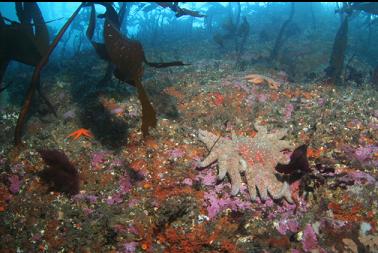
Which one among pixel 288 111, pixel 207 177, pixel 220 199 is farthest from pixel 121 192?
pixel 288 111

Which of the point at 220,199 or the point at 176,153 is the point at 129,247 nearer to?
the point at 220,199

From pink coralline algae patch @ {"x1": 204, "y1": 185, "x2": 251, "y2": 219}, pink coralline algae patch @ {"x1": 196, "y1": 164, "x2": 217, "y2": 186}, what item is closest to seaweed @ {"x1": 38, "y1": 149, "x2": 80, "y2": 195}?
pink coralline algae patch @ {"x1": 196, "y1": 164, "x2": 217, "y2": 186}

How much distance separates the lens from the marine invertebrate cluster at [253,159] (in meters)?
4.34

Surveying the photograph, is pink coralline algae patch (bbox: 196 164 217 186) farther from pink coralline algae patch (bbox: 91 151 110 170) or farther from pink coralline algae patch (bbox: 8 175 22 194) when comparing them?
pink coralline algae patch (bbox: 8 175 22 194)

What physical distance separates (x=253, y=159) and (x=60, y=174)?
3.01m

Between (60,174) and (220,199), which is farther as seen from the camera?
(60,174)

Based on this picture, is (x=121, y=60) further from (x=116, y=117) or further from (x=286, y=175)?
(x=286, y=175)

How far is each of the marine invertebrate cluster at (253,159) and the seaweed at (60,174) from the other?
1.97 metres

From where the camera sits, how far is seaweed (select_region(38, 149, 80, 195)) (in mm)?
4551

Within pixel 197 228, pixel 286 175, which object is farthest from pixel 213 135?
pixel 197 228

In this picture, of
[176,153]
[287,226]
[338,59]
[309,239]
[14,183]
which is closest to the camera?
[309,239]

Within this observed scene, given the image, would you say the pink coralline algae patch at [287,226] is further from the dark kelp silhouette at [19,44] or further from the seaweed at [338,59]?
the seaweed at [338,59]

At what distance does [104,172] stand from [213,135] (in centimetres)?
197

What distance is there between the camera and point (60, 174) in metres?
4.61
